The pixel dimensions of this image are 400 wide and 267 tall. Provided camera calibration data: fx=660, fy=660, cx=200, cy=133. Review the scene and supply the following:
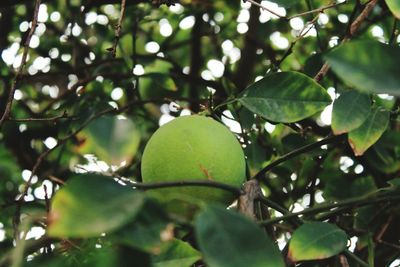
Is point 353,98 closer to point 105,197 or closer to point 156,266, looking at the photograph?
point 156,266

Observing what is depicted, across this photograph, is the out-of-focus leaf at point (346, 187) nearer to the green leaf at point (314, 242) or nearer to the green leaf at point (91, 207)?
the green leaf at point (314, 242)

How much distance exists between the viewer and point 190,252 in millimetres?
959

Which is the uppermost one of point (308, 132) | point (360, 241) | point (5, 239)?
point (308, 132)

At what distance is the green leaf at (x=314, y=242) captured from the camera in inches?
38.2

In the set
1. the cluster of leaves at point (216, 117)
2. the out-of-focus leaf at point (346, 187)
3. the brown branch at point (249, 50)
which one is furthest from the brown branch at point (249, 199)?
the brown branch at point (249, 50)

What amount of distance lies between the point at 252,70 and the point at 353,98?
1.62 meters

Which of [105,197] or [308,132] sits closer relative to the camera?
[105,197]

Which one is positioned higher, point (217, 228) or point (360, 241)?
point (217, 228)

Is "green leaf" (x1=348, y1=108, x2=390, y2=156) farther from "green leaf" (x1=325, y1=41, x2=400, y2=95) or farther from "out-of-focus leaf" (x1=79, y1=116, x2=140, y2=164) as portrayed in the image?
"out-of-focus leaf" (x1=79, y1=116, x2=140, y2=164)

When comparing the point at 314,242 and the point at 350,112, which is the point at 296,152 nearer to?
the point at 350,112

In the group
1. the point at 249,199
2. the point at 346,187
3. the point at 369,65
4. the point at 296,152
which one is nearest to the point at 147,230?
the point at 369,65

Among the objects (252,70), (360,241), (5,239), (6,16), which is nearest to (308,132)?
(360,241)

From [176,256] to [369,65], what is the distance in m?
0.43

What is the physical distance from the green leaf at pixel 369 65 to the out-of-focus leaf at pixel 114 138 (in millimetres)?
216
